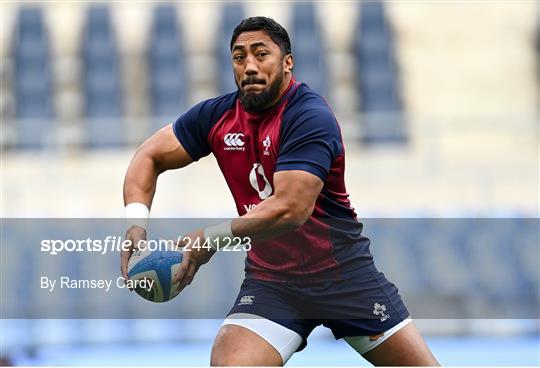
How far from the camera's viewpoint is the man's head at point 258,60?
Result: 5.85m

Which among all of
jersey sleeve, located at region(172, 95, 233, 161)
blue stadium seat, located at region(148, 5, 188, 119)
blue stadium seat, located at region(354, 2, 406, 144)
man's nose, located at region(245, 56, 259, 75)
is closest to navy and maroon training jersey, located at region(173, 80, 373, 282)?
jersey sleeve, located at region(172, 95, 233, 161)

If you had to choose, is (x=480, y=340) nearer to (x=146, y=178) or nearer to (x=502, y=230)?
(x=502, y=230)

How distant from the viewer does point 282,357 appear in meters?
5.94

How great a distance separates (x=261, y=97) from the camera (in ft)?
19.3

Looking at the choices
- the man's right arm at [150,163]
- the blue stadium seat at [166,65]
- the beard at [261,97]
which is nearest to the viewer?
the beard at [261,97]

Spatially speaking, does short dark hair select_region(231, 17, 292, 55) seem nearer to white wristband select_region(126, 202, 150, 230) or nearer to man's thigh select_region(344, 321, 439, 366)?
white wristband select_region(126, 202, 150, 230)

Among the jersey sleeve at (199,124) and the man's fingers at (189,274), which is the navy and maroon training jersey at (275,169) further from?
the man's fingers at (189,274)

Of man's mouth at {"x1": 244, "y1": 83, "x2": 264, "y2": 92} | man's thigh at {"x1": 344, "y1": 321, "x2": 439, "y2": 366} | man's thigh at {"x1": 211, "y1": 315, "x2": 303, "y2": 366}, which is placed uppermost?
man's mouth at {"x1": 244, "y1": 83, "x2": 264, "y2": 92}

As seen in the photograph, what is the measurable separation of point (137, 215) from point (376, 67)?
11.7m

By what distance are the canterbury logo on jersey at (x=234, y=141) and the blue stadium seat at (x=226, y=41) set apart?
11.2 m

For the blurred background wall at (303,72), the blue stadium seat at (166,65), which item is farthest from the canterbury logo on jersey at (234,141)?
the blue stadium seat at (166,65)

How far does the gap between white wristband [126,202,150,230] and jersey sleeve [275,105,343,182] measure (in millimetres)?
797

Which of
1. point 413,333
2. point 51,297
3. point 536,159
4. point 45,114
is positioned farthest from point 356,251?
point 45,114

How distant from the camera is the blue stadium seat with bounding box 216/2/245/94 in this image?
57.4ft
